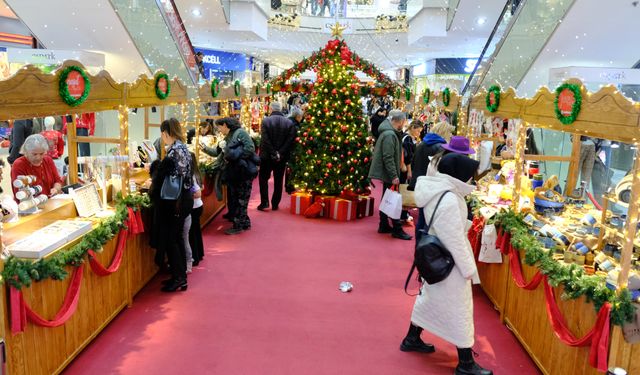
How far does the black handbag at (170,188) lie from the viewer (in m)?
4.57

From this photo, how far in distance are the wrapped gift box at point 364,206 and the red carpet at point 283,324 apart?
172 cm

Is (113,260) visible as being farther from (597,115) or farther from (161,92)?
(597,115)

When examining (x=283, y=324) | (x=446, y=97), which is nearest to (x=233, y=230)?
(x=283, y=324)

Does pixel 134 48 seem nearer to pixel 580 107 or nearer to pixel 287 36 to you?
pixel 580 107

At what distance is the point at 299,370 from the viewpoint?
3.60 metres

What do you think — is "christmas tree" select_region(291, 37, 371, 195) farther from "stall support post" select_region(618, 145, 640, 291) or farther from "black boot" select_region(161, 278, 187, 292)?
"stall support post" select_region(618, 145, 640, 291)

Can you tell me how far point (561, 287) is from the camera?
3348 millimetres

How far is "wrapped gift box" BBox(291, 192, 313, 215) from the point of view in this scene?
8055 mm

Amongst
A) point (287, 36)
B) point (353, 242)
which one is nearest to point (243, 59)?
point (287, 36)

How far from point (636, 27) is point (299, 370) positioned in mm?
5909

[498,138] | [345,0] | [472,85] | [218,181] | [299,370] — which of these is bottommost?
[299,370]

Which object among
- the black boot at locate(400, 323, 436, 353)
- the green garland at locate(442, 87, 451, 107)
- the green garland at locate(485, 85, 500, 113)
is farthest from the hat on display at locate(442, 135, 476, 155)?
the green garland at locate(442, 87, 451, 107)

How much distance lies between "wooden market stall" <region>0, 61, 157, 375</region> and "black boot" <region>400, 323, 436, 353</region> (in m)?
2.27

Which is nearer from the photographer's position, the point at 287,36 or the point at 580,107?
the point at 580,107
